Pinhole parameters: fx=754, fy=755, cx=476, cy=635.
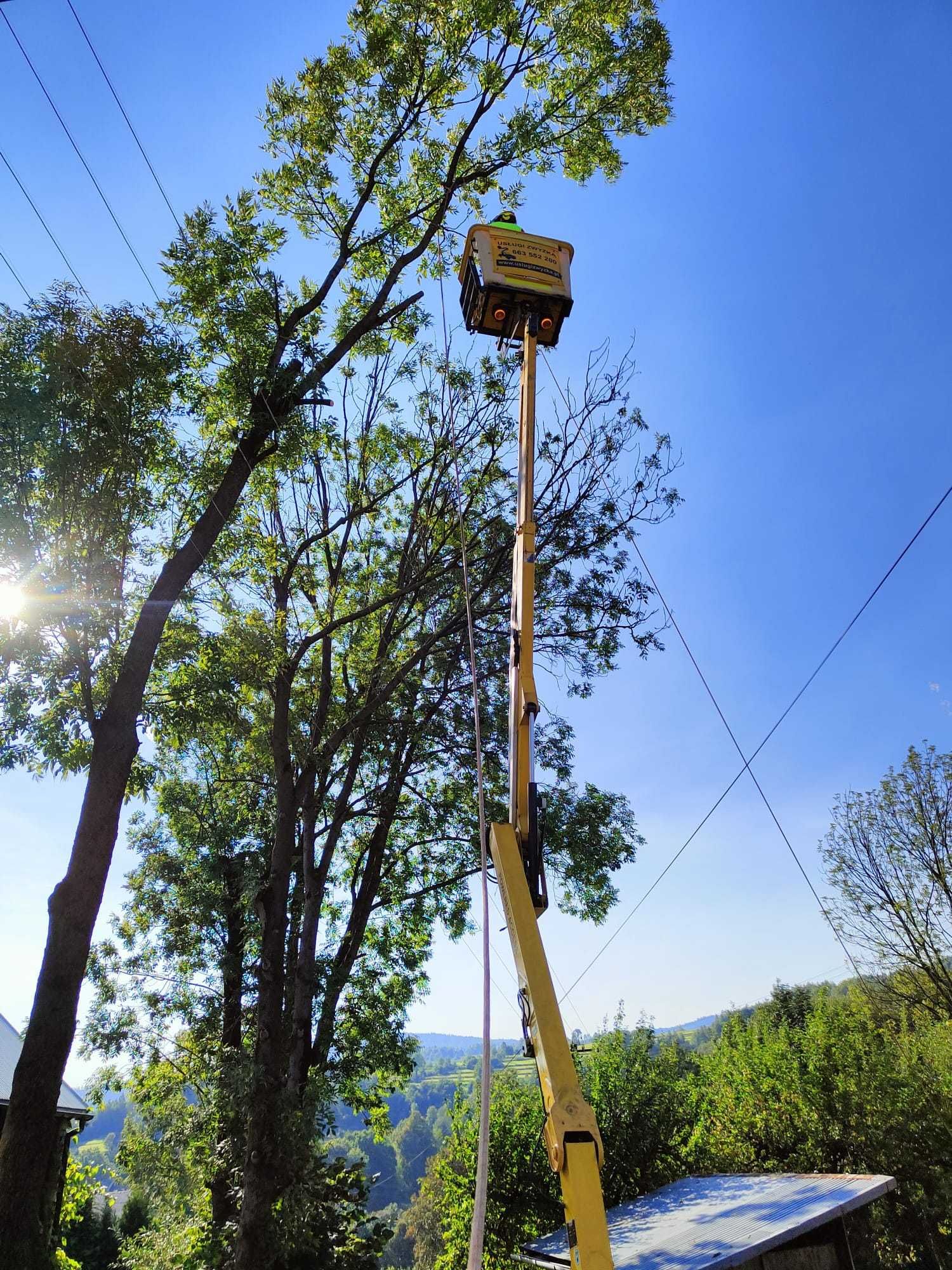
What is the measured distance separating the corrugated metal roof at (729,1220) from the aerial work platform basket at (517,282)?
721 cm

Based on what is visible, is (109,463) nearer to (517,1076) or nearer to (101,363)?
(101,363)

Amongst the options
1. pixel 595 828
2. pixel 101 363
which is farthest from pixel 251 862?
pixel 101 363

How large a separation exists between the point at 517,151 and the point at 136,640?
27.0 feet

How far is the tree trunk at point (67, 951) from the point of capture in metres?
5.30

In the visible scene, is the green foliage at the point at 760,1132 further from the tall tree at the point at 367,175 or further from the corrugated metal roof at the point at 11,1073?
the tall tree at the point at 367,175

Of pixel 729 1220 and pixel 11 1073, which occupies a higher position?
pixel 11 1073

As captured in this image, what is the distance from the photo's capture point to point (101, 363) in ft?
25.4

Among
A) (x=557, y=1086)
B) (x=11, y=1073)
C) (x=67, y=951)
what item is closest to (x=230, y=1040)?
(x=11, y=1073)

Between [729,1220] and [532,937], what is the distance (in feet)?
19.3

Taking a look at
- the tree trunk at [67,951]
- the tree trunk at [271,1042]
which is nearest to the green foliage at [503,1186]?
the tree trunk at [271,1042]

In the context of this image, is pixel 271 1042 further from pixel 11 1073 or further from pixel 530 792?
pixel 530 792

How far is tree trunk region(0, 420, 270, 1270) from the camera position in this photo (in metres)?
5.30

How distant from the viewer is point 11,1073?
13156 millimetres

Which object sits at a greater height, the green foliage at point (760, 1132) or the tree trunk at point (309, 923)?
the tree trunk at point (309, 923)
